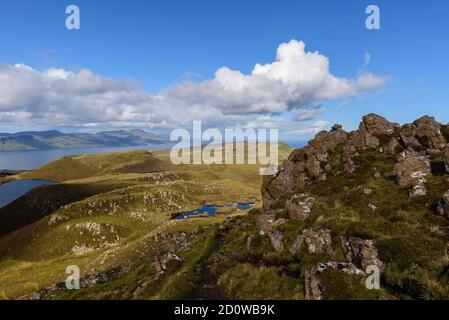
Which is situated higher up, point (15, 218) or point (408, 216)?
point (408, 216)

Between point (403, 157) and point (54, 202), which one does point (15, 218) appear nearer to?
point (54, 202)

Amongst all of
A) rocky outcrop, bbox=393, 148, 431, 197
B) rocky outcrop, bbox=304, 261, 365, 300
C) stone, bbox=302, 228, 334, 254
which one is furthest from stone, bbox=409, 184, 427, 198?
rocky outcrop, bbox=304, 261, 365, 300

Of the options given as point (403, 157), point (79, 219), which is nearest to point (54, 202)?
point (79, 219)

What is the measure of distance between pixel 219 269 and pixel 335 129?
51.5 metres

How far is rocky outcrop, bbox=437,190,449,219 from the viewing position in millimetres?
32134

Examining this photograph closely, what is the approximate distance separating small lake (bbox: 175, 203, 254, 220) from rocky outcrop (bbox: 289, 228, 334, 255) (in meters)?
127

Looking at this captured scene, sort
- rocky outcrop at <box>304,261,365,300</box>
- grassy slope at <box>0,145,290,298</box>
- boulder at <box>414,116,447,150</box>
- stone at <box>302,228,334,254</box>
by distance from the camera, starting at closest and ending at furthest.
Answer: rocky outcrop at <box>304,261,365,300</box>
stone at <box>302,228,334,254</box>
boulder at <box>414,116,447,150</box>
grassy slope at <box>0,145,290,298</box>

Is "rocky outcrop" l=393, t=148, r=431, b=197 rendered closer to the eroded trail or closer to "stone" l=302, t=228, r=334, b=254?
"stone" l=302, t=228, r=334, b=254

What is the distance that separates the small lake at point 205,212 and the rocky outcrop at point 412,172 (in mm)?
121020

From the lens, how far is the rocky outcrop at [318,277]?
75.7 ft

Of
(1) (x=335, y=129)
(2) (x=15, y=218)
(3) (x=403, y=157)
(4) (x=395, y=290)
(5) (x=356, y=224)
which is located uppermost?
(1) (x=335, y=129)

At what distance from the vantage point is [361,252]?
91.0 feet

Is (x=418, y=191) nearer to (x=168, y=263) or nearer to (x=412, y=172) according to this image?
(x=412, y=172)
